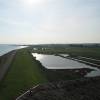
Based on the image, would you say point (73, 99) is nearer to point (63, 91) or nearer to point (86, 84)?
point (63, 91)

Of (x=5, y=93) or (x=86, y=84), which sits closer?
(x=5, y=93)

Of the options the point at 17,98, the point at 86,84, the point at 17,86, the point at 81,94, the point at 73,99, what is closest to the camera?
the point at 17,98

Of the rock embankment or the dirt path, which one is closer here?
the rock embankment

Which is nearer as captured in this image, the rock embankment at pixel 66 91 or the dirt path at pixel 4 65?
the rock embankment at pixel 66 91

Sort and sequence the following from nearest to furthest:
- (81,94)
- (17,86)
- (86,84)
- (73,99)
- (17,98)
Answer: (17,98) < (73,99) < (81,94) < (17,86) < (86,84)

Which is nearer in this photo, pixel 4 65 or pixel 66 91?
pixel 66 91

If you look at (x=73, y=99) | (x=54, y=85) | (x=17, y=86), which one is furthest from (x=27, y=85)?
(x=73, y=99)
